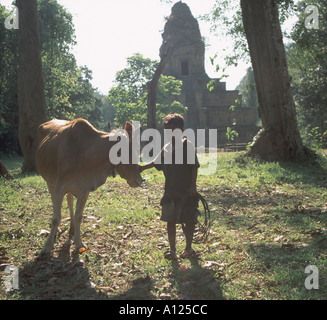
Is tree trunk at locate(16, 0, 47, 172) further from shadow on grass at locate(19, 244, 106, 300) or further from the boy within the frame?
the boy

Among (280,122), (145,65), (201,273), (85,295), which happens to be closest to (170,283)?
(201,273)

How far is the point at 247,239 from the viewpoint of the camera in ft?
18.6

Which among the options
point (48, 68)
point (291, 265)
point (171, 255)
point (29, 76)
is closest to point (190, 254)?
point (171, 255)

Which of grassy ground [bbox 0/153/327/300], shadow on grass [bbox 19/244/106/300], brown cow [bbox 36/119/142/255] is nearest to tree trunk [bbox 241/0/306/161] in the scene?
grassy ground [bbox 0/153/327/300]

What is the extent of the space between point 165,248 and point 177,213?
91 centimetres

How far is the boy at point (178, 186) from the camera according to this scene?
4.82m

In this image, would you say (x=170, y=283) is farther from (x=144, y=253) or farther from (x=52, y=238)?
(x=52, y=238)

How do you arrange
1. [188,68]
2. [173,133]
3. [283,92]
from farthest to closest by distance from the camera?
[188,68]
[283,92]
[173,133]

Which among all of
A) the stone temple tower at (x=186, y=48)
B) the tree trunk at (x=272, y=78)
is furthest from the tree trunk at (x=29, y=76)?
the stone temple tower at (x=186, y=48)

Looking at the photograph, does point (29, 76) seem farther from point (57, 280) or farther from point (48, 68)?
point (48, 68)

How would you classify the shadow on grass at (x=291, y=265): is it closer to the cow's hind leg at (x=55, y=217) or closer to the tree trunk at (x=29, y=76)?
the cow's hind leg at (x=55, y=217)

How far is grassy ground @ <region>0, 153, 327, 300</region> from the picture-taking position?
404cm

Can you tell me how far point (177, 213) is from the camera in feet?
15.8

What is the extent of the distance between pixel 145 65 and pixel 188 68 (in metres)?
6.91
